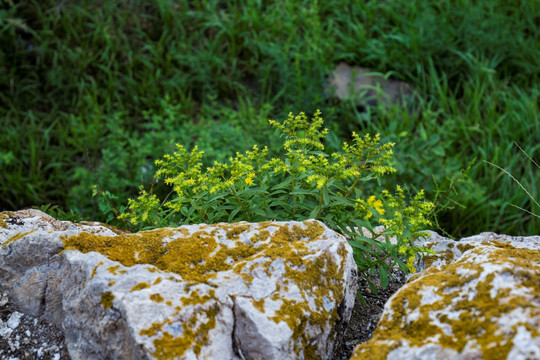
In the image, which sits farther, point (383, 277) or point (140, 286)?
point (383, 277)

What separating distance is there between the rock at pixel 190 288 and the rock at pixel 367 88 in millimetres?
3387

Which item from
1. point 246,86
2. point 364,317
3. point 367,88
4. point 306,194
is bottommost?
point 246,86

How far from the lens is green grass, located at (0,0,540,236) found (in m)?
4.62

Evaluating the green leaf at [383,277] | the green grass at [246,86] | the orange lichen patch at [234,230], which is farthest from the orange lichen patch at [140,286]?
the green grass at [246,86]

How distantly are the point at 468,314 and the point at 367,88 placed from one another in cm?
404

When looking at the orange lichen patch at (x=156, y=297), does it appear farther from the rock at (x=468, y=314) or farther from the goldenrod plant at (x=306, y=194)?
the rock at (x=468, y=314)

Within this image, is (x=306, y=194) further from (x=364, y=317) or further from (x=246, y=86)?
(x=246, y=86)

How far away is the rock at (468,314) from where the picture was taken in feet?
4.82

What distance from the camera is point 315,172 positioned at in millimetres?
2279

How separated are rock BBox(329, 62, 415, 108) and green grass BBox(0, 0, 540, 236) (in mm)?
108

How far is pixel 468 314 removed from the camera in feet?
5.26

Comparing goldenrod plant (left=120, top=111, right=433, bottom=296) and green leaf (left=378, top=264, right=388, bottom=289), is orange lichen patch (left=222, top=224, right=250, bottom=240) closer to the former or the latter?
goldenrod plant (left=120, top=111, right=433, bottom=296)

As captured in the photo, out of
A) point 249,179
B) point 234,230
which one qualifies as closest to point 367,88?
point 249,179

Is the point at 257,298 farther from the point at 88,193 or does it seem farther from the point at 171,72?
the point at 171,72
